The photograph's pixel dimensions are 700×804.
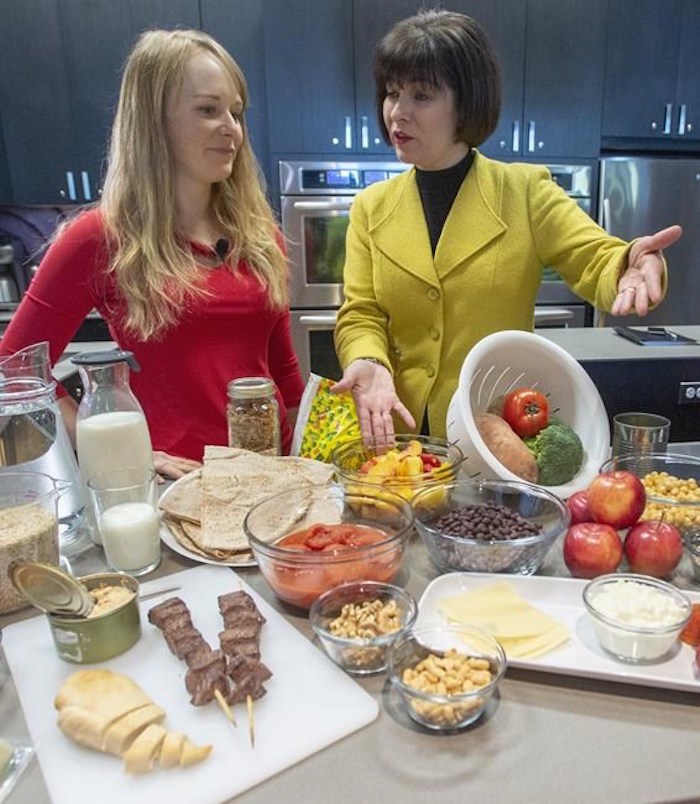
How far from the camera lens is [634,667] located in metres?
0.74

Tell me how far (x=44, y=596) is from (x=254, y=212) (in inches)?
42.7

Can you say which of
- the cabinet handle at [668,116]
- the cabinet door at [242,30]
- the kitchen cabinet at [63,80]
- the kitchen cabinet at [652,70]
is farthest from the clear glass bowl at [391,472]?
the cabinet handle at [668,116]

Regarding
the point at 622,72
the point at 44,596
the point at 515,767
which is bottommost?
the point at 515,767

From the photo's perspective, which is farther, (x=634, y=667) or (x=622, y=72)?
(x=622, y=72)

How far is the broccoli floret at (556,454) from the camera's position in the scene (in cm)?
117

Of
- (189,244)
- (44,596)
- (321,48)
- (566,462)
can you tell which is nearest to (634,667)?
(566,462)

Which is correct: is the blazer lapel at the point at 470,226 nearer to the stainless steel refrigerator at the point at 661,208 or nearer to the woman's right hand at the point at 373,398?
the woman's right hand at the point at 373,398

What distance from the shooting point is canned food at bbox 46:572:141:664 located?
0.76 m

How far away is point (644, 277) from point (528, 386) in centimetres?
31

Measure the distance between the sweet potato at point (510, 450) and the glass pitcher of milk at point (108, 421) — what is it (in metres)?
0.60

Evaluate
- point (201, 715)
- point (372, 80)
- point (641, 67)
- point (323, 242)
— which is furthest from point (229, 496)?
point (641, 67)

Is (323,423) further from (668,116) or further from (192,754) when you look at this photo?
(668,116)

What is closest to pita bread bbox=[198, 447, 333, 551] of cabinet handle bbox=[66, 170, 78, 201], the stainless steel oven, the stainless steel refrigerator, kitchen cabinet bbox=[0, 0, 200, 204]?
the stainless steel oven

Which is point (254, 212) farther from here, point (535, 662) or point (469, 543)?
point (535, 662)
